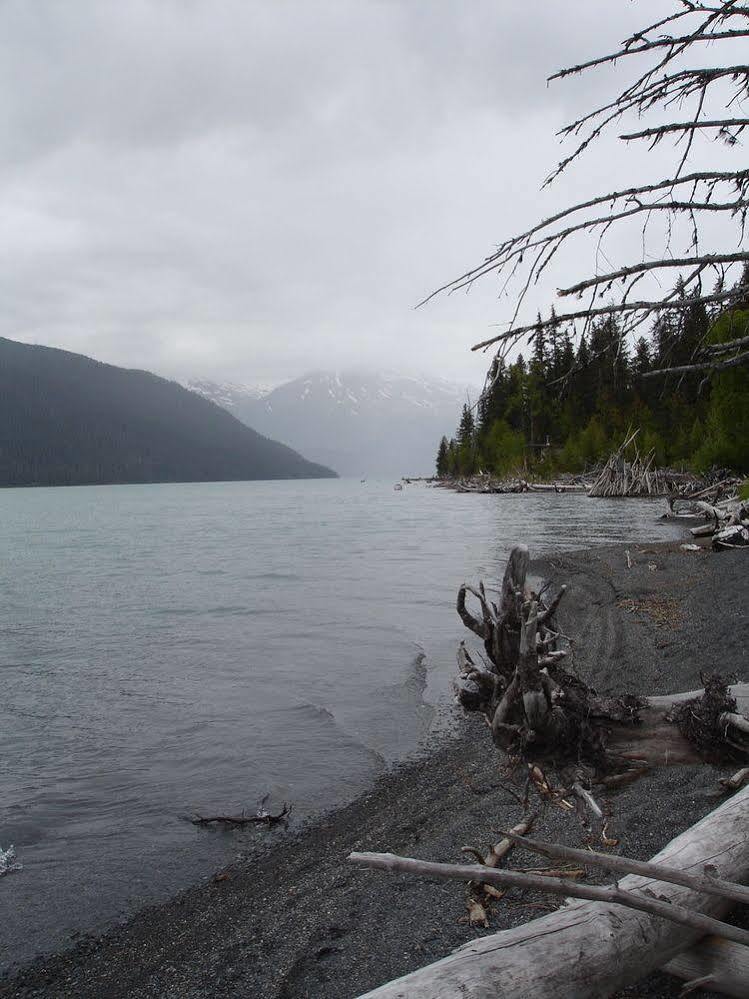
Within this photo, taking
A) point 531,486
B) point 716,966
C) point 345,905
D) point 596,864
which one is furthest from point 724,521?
point 531,486

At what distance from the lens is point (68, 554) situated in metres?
31.8

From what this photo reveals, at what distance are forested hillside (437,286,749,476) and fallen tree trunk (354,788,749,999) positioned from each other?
7.11 feet

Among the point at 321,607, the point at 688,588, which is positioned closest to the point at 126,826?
the point at 321,607

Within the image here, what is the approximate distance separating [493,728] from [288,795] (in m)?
2.30

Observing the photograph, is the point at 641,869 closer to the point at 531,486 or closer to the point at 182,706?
the point at 182,706

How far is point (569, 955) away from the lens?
254cm

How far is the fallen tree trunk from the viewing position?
7.64 ft

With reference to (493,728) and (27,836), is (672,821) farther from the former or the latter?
(27,836)

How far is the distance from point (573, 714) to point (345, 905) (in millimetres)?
2521

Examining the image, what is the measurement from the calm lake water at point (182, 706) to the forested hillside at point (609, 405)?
4.58 m

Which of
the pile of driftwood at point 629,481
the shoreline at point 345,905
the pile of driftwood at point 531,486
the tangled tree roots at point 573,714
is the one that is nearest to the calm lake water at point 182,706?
the shoreline at point 345,905

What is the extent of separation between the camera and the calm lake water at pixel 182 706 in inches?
218

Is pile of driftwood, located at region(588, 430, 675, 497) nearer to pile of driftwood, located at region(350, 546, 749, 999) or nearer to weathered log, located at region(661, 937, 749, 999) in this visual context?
pile of driftwood, located at region(350, 546, 749, 999)

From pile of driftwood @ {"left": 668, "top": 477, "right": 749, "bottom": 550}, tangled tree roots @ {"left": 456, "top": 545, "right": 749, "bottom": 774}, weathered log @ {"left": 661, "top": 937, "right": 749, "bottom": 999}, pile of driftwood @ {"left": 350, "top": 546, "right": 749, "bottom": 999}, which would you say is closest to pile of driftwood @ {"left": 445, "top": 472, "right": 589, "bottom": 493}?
pile of driftwood @ {"left": 668, "top": 477, "right": 749, "bottom": 550}
